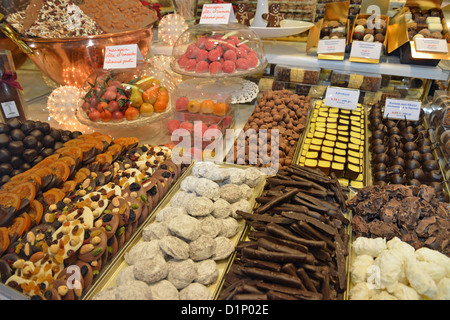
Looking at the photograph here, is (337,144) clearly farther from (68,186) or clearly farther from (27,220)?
(27,220)

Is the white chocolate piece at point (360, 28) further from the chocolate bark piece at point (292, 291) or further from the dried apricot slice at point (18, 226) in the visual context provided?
the dried apricot slice at point (18, 226)

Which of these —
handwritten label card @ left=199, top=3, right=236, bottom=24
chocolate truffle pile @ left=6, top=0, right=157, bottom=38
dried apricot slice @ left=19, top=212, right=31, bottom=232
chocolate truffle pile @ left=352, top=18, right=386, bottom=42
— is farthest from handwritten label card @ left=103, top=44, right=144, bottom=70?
chocolate truffle pile @ left=352, top=18, right=386, bottom=42

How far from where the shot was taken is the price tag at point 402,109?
2.50 m

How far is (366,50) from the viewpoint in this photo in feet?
8.81

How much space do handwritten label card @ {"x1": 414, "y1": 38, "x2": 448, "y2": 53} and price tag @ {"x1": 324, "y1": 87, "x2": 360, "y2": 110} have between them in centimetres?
55

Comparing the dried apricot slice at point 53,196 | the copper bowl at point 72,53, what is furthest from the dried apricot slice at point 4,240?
the copper bowl at point 72,53

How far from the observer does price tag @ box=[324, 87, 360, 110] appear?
9.02 feet

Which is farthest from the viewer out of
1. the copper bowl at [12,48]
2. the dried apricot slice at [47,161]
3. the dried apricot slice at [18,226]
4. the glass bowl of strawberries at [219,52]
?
the copper bowl at [12,48]

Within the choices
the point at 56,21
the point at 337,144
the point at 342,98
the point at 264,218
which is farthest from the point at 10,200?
the point at 342,98

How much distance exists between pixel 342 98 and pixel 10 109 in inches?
108

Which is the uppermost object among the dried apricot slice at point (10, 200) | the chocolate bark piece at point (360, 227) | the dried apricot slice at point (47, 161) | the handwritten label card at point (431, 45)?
the handwritten label card at point (431, 45)

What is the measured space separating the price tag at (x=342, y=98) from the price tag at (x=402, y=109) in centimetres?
27

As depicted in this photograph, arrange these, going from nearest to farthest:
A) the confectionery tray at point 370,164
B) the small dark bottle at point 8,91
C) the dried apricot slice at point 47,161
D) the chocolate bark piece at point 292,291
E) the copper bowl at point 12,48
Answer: the chocolate bark piece at point 292,291, the dried apricot slice at point 47,161, the confectionery tray at point 370,164, the small dark bottle at point 8,91, the copper bowl at point 12,48

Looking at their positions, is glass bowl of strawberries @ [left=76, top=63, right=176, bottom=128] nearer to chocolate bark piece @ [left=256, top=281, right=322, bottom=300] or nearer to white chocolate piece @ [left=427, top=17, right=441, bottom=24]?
chocolate bark piece @ [left=256, top=281, right=322, bottom=300]
